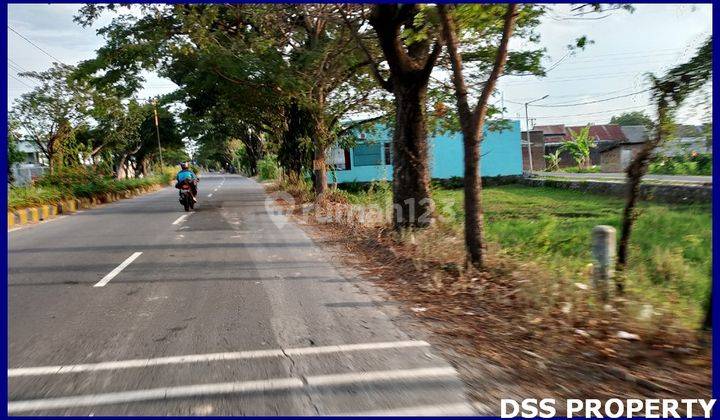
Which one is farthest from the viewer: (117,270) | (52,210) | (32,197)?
(52,210)

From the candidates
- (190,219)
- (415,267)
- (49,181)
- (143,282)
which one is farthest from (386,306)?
(49,181)

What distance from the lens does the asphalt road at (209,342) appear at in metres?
3.45

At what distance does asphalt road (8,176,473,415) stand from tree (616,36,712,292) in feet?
8.55

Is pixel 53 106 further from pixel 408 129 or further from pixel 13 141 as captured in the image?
pixel 408 129

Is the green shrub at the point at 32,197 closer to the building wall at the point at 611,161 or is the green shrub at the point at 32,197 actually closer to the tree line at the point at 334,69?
the tree line at the point at 334,69

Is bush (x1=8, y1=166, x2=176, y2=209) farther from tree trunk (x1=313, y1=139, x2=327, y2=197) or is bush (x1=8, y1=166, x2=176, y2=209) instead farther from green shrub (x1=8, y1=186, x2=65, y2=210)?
tree trunk (x1=313, y1=139, x2=327, y2=197)

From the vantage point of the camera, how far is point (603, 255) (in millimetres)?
5391

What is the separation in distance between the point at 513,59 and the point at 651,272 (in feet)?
27.4

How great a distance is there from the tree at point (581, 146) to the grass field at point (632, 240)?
2104 cm

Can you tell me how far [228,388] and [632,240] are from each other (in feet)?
28.6

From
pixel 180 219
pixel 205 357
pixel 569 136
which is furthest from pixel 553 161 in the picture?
pixel 205 357

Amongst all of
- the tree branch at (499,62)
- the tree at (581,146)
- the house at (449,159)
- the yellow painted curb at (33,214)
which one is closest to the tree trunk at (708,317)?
the tree branch at (499,62)

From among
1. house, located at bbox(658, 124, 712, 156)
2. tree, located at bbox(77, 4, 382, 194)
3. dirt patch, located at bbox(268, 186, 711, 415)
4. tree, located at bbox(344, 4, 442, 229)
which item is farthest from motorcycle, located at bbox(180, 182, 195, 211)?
house, located at bbox(658, 124, 712, 156)

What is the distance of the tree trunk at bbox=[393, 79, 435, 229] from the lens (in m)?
9.21
